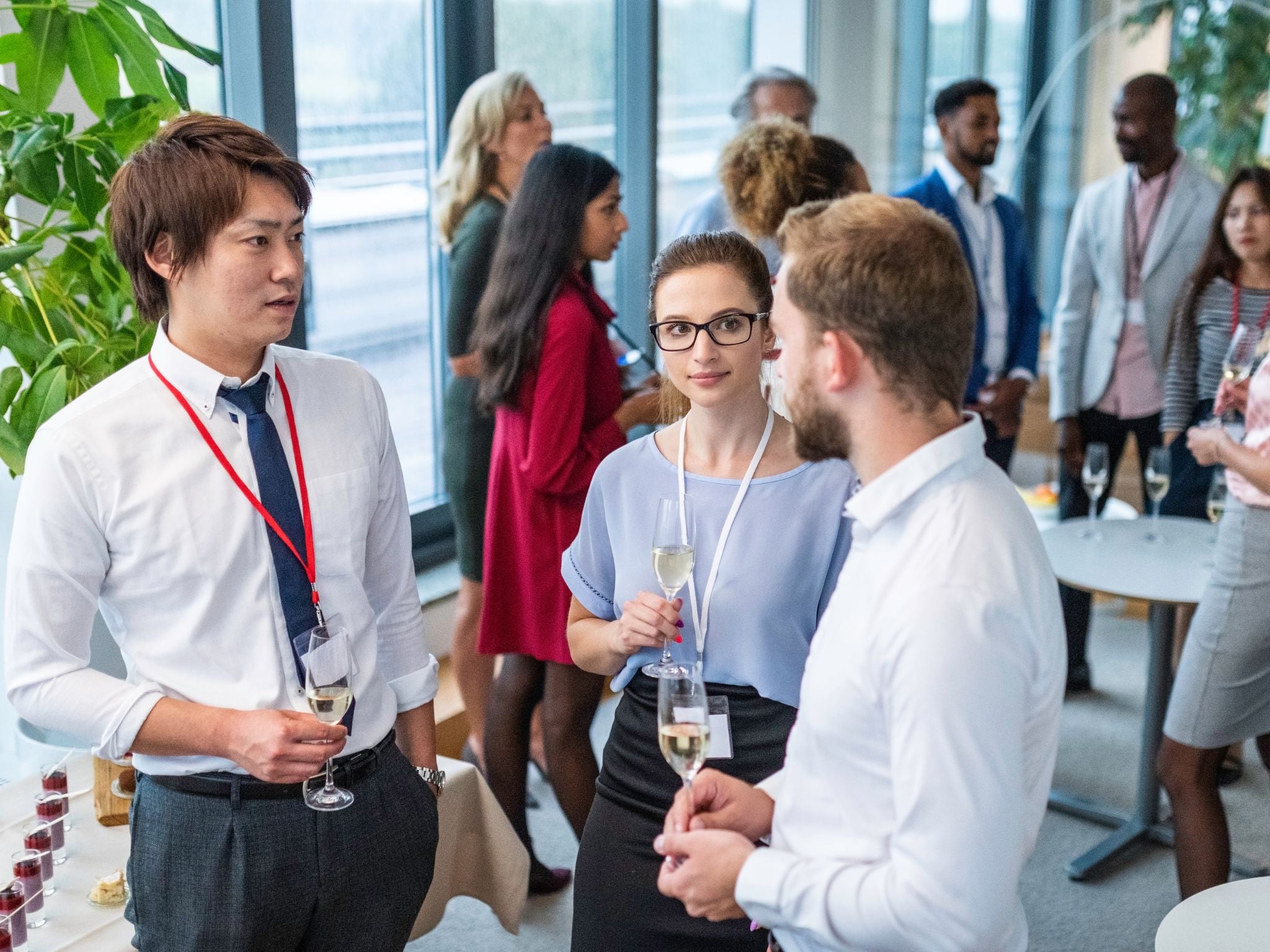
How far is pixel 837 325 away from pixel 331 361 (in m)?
0.89

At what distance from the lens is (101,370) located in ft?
7.21

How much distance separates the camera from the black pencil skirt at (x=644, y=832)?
1.84 metres

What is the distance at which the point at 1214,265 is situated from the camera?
3725mm

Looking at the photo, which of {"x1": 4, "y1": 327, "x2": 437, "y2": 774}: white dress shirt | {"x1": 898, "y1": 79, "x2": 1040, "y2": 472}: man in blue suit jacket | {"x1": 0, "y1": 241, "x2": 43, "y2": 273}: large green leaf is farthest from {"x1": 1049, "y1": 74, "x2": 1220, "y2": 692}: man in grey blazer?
{"x1": 0, "y1": 241, "x2": 43, "y2": 273}: large green leaf

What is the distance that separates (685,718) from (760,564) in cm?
39

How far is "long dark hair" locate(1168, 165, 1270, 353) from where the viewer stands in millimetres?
3641

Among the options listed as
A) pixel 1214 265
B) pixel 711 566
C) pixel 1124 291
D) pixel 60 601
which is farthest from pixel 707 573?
pixel 1124 291

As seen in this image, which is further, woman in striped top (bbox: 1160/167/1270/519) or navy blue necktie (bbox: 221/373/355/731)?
woman in striped top (bbox: 1160/167/1270/519)

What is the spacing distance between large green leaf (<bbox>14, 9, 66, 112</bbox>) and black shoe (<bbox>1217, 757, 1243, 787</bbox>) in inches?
138

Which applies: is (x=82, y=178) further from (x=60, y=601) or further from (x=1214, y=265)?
(x=1214, y=265)

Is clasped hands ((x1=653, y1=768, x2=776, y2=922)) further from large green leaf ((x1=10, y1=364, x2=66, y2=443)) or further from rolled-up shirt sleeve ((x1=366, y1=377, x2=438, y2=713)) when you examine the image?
large green leaf ((x1=10, y1=364, x2=66, y2=443))

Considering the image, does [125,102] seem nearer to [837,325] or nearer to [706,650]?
[706,650]

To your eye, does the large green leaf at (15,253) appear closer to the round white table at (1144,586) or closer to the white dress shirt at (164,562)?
the white dress shirt at (164,562)

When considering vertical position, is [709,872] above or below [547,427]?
below
